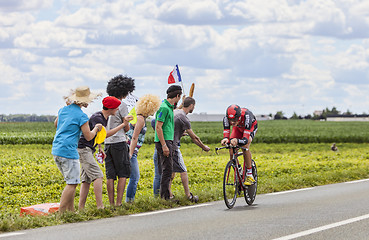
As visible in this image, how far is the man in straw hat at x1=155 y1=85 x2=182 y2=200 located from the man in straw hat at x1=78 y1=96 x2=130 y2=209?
1.10 m

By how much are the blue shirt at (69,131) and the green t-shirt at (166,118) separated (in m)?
1.96

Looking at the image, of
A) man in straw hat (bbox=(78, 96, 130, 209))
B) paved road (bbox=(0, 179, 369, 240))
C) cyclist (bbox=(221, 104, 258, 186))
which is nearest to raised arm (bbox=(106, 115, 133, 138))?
man in straw hat (bbox=(78, 96, 130, 209))

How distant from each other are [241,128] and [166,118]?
4.90ft

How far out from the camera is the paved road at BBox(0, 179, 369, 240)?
8.23 metres

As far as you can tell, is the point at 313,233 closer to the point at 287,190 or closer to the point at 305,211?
the point at 305,211

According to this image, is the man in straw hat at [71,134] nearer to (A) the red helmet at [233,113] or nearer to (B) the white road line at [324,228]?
(A) the red helmet at [233,113]

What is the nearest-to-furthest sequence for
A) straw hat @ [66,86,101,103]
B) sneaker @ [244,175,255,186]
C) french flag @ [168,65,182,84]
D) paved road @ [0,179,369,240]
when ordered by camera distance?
paved road @ [0,179,369,240]
straw hat @ [66,86,101,103]
sneaker @ [244,175,255,186]
french flag @ [168,65,182,84]

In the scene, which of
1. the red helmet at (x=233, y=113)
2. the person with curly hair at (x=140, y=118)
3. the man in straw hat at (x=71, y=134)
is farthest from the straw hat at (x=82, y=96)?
the red helmet at (x=233, y=113)

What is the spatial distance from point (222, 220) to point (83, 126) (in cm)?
254

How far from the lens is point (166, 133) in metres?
10.9

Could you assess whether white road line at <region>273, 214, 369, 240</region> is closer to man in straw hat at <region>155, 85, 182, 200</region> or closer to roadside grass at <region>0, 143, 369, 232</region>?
roadside grass at <region>0, 143, 369, 232</region>

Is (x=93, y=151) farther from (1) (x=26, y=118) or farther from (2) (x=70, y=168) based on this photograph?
(1) (x=26, y=118)

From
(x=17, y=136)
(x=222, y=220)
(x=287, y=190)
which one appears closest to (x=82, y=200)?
(x=222, y=220)

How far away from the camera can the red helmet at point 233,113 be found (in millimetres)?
10820
